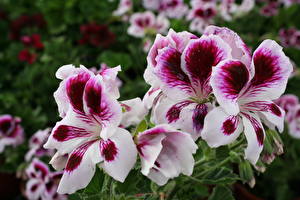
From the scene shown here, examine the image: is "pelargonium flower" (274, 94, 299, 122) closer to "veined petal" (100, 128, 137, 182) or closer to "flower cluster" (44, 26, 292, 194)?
"flower cluster" (44, 26, 292, 194)

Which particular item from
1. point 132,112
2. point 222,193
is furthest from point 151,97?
point 222,193

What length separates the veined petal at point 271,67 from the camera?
63 centimetres

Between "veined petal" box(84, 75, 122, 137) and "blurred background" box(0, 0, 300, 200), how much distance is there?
659 mm

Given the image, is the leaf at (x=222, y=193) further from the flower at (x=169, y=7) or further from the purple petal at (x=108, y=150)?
the flower at (x=169, y=7)

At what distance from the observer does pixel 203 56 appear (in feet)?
2.05

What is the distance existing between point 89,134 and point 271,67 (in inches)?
10.9

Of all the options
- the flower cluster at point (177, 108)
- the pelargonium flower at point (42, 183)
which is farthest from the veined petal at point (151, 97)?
the pelargonium flower at point (42, 183)

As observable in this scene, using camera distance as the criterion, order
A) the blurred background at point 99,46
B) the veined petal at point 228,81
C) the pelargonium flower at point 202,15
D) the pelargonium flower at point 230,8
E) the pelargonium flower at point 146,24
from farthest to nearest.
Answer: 1. the pelargonium flower at point 146,24
2. the pelargonium flower at point 230,8
3. the pelargonium flower at point 202,15
4. the blurred background at point 99,46
5. the veined petal at point 228,81

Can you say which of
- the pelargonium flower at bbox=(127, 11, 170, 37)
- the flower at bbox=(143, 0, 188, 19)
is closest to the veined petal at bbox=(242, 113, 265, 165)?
the pelargonium flower at bbox=(127, 11, 170, 37)

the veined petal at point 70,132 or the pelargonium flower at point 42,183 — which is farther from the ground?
the veined petal at point 70,132

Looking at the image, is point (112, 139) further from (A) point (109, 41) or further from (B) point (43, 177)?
(A) point (109, 41)

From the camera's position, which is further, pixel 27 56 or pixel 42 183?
pixel 27 56

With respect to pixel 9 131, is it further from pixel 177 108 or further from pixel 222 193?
pixel 177 108

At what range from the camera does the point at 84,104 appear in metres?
0.64
